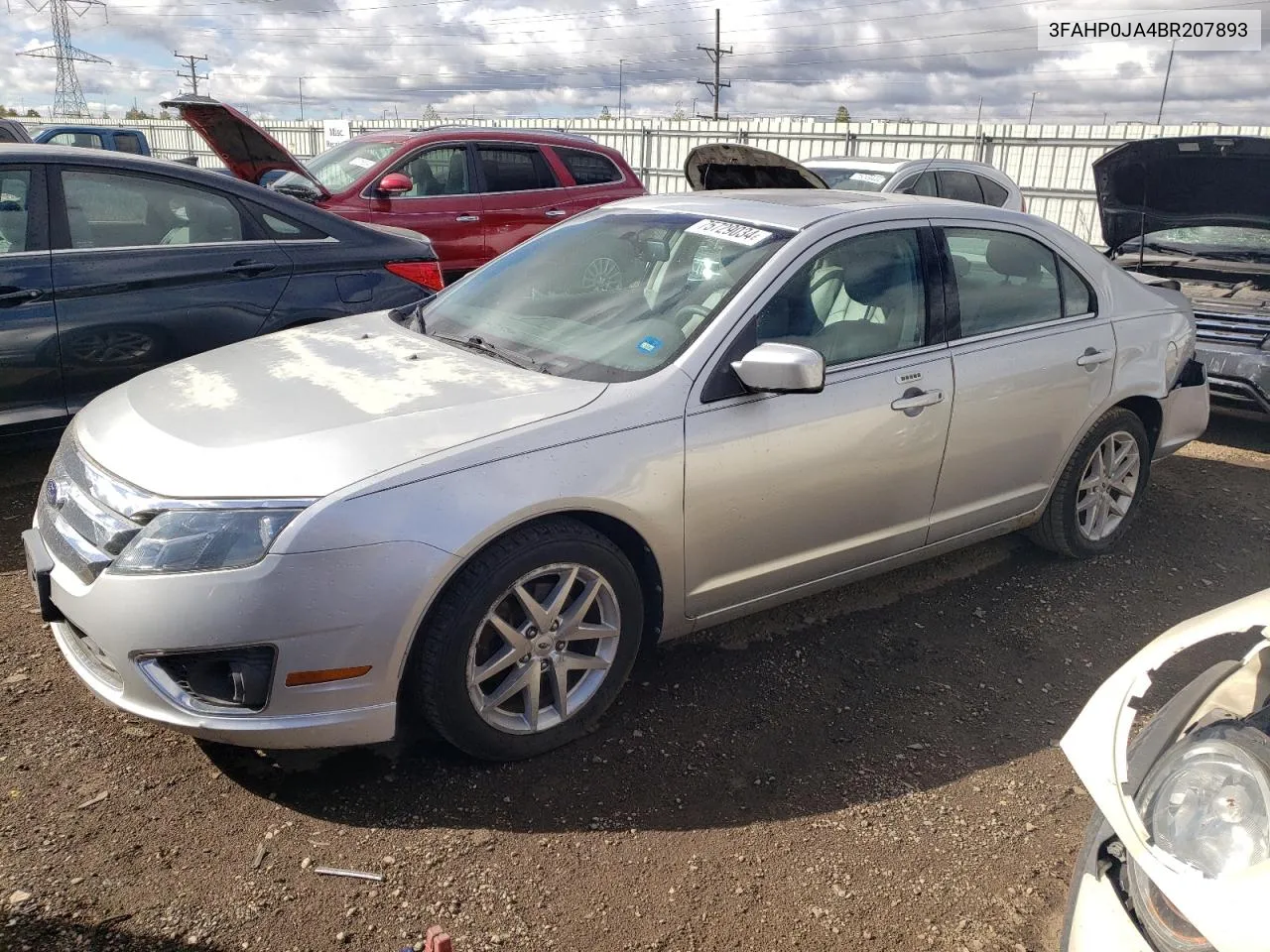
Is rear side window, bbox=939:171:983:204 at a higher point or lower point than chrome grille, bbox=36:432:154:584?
higher

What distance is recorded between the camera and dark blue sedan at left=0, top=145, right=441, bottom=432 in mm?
4379

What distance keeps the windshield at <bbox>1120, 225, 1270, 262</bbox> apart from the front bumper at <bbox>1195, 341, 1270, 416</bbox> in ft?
3.47

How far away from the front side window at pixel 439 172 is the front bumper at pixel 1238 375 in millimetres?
6048

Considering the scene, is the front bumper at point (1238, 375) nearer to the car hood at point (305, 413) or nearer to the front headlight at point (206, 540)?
the car hood at point (305, 413)

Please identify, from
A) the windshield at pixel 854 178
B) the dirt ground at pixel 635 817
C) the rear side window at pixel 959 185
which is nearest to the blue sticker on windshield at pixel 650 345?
the dirt ground at pixel 635 817

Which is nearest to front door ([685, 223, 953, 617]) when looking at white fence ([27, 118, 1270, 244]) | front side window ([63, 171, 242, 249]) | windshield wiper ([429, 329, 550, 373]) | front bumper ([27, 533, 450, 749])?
windshield wiper ([429, 329, 550, 373])

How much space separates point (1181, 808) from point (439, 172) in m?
8.22

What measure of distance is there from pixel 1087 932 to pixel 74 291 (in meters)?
4.56

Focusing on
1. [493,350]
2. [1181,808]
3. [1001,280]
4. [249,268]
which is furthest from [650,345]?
[249,268]

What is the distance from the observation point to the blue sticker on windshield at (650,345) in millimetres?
3162

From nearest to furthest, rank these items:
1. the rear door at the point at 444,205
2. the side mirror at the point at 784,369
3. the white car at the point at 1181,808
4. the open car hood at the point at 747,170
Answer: the white car at the point at 1181,808
the side mirror at the point at 784,369
the open car hood at the point at 747,170
the rear door at the point at 444,205

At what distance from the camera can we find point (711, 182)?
5484mm

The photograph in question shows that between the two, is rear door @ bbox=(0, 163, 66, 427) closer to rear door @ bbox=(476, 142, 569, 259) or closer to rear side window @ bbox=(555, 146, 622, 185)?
rear door @ bbox=(476, 142, 569, 259)

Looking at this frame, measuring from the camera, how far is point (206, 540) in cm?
245
